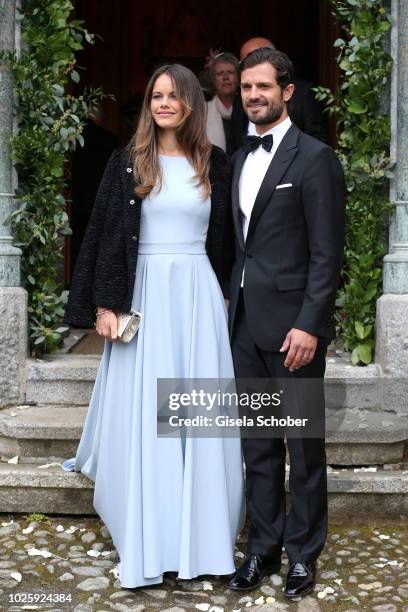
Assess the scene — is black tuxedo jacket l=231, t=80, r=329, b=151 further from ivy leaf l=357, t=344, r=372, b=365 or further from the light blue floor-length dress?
the light blue floor-length dress

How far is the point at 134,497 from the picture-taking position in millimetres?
3729

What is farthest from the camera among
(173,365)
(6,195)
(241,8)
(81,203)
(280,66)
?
(241,8)

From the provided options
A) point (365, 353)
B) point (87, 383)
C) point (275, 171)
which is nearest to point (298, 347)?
point (275, 171)

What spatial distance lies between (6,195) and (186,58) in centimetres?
369

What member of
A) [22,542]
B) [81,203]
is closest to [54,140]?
[81,203]

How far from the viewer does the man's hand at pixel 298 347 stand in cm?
351

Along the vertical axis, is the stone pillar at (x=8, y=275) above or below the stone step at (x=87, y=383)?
above

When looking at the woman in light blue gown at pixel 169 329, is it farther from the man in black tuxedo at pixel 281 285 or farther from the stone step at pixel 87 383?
the stone step at pixel 87 383

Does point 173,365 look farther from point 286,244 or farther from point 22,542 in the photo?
point 22,542

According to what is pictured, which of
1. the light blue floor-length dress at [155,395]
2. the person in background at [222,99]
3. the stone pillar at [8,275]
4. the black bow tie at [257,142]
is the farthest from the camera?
the person in background at [222,99]

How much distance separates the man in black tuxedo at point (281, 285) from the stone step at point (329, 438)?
1.02m

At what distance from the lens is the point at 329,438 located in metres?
4.75

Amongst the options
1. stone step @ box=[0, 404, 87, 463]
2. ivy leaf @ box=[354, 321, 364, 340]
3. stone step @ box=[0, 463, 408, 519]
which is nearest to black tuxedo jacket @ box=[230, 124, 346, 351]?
stone step @ box=[0, 463, 408, 519]

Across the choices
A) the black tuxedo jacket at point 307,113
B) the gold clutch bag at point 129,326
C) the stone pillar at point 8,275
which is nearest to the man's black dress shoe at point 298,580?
the gold clutch bag at point 129,326
